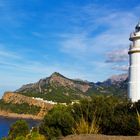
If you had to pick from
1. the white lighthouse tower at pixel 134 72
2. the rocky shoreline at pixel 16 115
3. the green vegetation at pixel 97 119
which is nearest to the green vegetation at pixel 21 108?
the rocky shoreline at pixel 16 115

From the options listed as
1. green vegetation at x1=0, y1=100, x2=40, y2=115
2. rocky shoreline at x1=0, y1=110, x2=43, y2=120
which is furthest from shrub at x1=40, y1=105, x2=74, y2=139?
green vegetation at x1=0, y1=100, x2=40, y2=115

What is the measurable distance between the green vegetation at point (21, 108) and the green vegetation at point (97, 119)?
150288 mm

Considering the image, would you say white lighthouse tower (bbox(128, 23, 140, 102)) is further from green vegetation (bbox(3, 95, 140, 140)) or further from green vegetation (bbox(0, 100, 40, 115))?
green vegetation (bbox(0, 100, 40, 115))

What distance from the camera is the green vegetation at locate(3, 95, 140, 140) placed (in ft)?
54.1

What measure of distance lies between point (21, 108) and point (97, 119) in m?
166

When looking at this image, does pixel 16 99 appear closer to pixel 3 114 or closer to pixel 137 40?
pixel 3 114

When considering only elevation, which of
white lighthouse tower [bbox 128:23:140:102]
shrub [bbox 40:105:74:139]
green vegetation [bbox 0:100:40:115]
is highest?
green vegetation [bbox 0:100:40:115]

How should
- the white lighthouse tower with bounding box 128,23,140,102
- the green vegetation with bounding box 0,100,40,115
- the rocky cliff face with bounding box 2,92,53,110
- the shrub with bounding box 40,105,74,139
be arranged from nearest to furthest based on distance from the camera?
the shrub with bounding box 40,105,74,139 < the white lighthouse tower with bounding box 128,23,140,102 < the rocky cliff face with bounding box 2,92,53,110 < the green vegetation with bounding box 0,100,40,115

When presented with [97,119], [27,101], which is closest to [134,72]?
[97,119]

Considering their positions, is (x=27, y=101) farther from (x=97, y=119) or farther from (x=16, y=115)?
(x=97, y=119)

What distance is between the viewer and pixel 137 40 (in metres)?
22.9

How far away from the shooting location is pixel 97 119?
18203mm

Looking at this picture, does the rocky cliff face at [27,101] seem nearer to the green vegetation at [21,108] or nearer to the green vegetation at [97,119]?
the green vegetation at [21,108]

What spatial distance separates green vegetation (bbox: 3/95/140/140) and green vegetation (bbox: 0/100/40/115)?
150m
